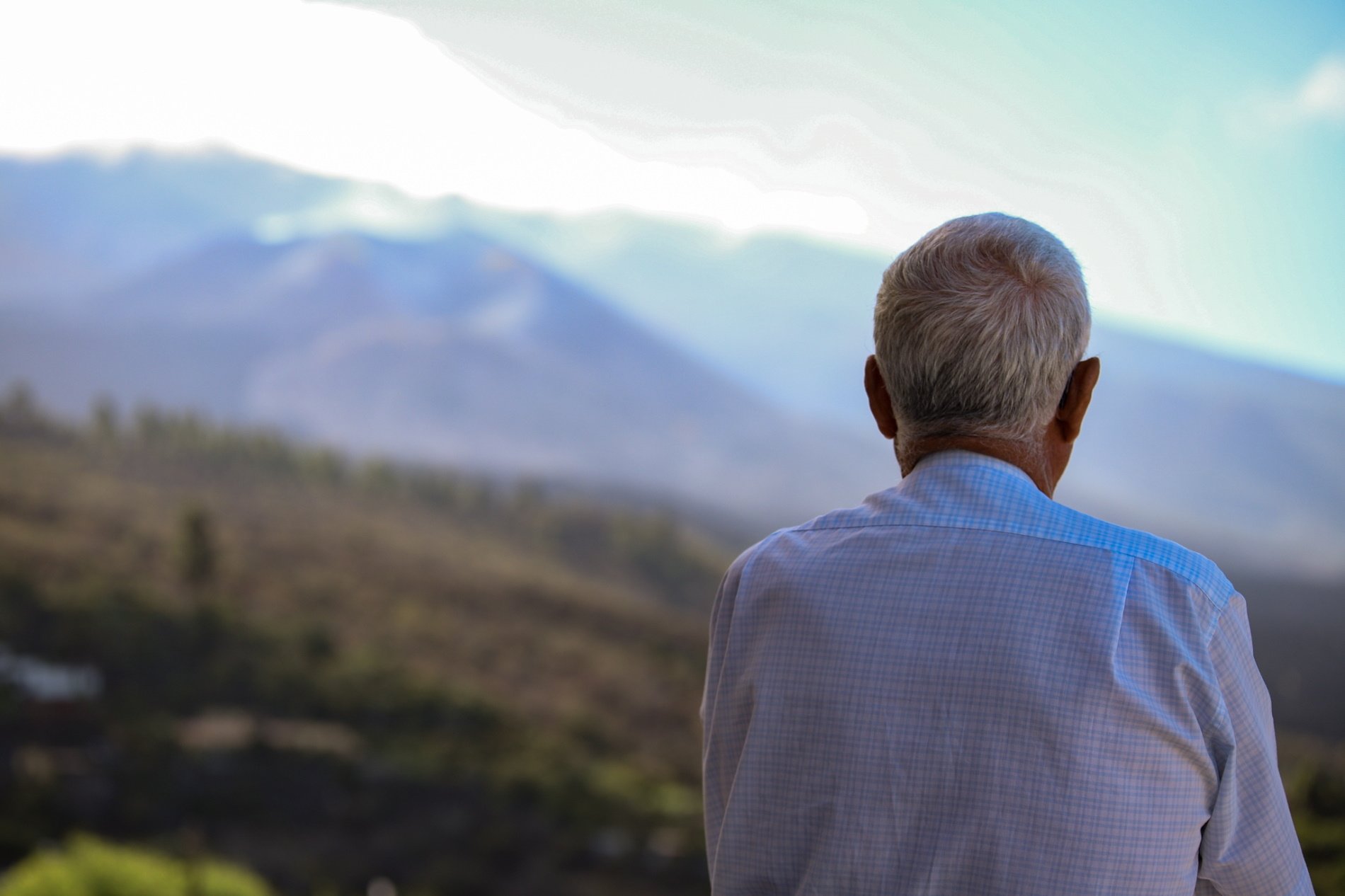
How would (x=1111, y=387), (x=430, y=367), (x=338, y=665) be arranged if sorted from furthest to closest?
(x=430, y=367), (x=338, y=665), (x=1111, y=387)

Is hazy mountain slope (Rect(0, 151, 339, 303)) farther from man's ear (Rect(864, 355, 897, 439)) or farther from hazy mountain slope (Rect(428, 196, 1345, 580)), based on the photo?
man's ear (Rect(864, 355, 897, 439))

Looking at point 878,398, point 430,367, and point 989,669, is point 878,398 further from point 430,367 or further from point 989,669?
point 430,367

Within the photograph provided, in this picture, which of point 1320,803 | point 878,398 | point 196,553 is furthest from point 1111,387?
point 196,553

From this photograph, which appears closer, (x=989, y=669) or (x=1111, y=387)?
(x=989, y=669)

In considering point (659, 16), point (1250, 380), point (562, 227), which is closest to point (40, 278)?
point (562, 227)

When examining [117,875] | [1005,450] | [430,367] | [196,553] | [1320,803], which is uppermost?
[1005,450]

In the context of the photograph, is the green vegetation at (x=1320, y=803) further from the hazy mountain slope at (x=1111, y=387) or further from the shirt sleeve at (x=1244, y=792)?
the shirt sleeve at (x=1244, y=792)

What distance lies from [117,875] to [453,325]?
3165 mm

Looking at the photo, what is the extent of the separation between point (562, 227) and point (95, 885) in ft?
11.8

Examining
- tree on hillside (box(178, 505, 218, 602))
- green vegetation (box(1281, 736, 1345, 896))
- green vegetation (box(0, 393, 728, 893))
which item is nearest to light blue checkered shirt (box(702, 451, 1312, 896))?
green vegetation (box(1281, 736, 1345, 896))

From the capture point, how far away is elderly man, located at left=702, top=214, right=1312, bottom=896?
62cm

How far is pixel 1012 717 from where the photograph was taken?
628 millimetres

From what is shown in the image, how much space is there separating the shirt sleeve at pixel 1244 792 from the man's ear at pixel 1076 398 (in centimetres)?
18

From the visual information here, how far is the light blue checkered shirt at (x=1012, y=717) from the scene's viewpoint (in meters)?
0.62
